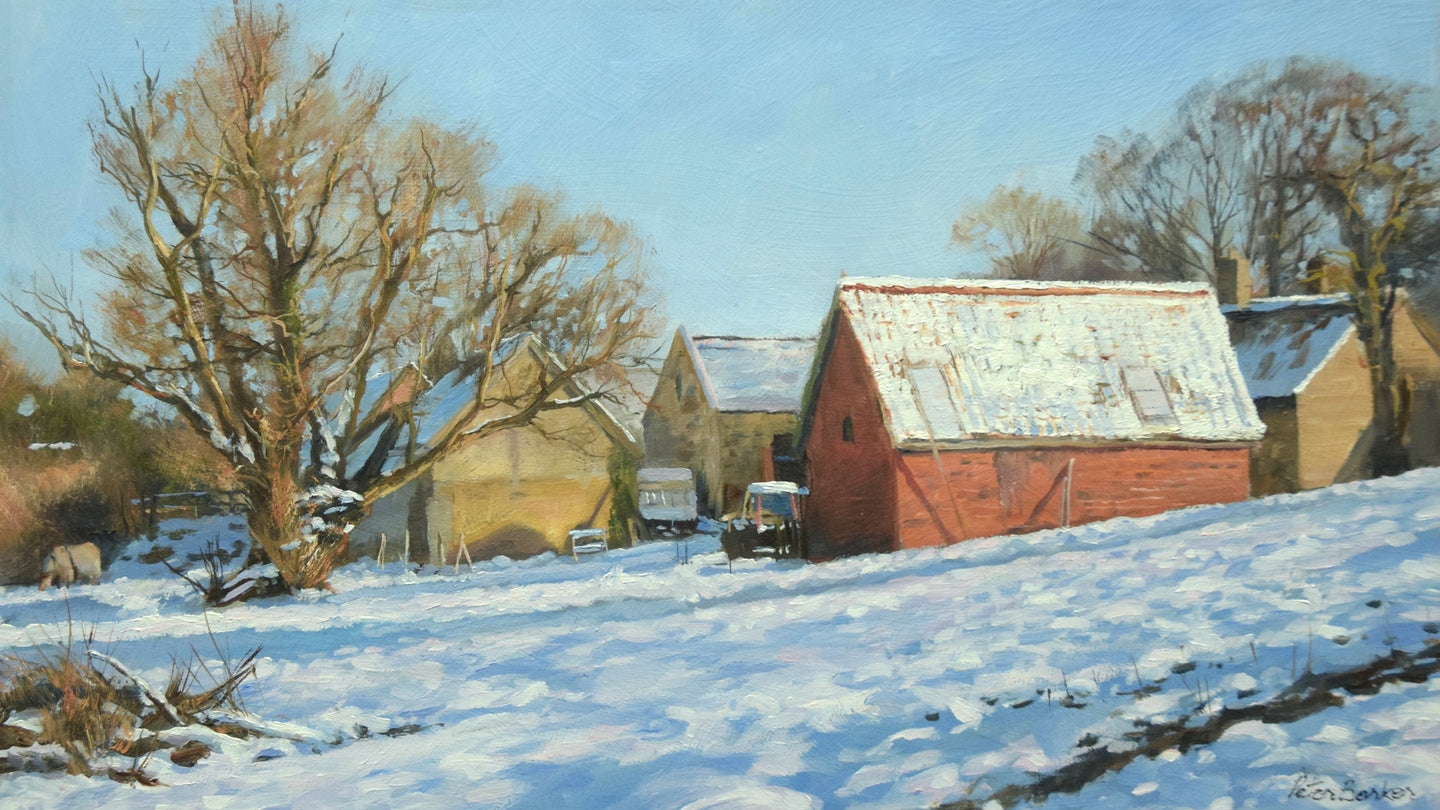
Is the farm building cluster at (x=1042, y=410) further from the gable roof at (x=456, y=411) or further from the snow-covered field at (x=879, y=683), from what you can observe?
the gable roof at (x=456, y=411)

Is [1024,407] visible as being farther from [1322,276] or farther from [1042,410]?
[1322,276]

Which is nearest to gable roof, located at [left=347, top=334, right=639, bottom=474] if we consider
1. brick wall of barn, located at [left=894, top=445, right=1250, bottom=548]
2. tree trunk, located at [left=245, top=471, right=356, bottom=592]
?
tree trunk, located at [left=245, top=471, right=356, bottom=592]

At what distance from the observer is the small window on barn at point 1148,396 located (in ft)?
52.2

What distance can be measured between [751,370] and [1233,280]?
52.8 feet

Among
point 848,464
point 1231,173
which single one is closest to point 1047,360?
point 848,464

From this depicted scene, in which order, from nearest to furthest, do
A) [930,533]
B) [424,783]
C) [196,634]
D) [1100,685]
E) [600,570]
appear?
[424,783] < [1100,685] < [196,634] < [930,533] < [600,570]

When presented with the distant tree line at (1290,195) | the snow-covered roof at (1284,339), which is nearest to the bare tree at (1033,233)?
the distant tree line at (1290,195)

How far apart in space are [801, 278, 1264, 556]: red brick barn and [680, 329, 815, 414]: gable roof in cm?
1371

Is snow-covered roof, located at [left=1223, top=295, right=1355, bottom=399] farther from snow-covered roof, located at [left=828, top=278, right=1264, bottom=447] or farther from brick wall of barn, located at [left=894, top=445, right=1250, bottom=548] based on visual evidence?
brick wall of barn, located at [left=894, top=445, right=1250, bottom=548]

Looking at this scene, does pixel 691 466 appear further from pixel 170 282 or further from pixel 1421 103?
pixel 1421 103

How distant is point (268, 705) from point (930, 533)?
988 cm

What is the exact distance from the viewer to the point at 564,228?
15.2 m

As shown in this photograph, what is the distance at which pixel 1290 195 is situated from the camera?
10328 mm


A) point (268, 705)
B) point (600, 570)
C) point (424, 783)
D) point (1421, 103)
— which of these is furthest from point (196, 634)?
point (1421, 103)
